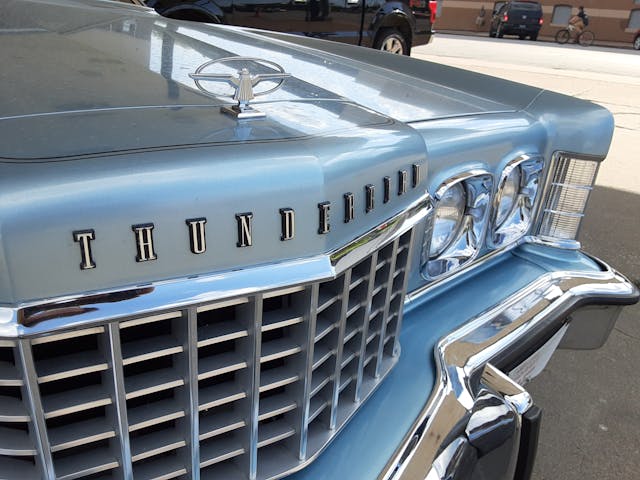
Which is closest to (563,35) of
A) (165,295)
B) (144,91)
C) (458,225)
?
(458,225)

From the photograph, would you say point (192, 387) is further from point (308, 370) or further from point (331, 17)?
point (331, 17)

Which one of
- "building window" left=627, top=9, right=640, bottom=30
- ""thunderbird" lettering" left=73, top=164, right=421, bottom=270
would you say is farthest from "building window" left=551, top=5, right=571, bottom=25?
""thunderbird" lettering" left=73, top=164, right=421, bottom=270

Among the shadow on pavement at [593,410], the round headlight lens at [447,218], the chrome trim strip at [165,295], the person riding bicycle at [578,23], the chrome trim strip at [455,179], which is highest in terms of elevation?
the chrome trim strip at [165,295]

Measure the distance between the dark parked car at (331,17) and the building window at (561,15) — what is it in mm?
22674

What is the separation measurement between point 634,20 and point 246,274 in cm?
3043

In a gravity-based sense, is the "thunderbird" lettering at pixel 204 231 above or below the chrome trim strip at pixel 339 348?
above

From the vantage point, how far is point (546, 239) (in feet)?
6.42

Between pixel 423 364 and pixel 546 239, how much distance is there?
0.79 metres

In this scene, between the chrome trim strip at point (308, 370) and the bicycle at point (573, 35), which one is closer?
the chrome trim strip at point (308, 370)

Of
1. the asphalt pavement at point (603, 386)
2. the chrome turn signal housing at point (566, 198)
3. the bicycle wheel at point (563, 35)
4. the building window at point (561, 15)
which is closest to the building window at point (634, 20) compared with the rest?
the building window at point (561, 15)

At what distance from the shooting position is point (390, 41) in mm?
7055

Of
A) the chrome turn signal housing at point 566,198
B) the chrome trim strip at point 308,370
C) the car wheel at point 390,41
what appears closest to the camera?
the chrome trim strip at point 308,370

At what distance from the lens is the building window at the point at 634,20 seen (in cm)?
2591

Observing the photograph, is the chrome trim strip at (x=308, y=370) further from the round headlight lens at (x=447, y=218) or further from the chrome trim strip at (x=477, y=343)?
the round headlight lens at (x=447, y=218)
